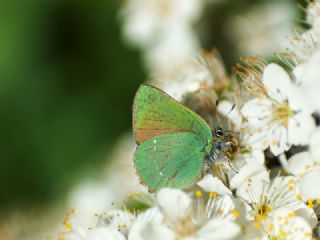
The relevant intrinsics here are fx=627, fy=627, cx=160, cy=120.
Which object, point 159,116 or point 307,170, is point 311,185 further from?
point 159,116

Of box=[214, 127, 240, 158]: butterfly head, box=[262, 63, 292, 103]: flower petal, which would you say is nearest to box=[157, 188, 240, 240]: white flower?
box=[214, 127, 240, 158]: butterfly head

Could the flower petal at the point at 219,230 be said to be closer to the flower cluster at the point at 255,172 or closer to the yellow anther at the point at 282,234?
the flower cluster at the point at 255,172

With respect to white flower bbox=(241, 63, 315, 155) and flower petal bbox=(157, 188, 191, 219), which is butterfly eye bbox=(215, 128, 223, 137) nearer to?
white flower bbox=(241, 63, 315, 155)

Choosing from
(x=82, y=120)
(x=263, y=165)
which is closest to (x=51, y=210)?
(x=82, y=120)

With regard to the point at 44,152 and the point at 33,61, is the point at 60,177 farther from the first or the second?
the point at 33,61

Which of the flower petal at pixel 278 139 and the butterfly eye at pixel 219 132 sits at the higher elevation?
the butterfly eye at pixel 219 132

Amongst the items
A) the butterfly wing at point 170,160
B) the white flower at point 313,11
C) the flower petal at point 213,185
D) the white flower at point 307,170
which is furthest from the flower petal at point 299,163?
the white flower at point 313,11

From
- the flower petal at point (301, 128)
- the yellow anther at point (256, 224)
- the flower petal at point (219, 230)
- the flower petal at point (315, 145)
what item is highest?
the flower petal at point (301, 128)

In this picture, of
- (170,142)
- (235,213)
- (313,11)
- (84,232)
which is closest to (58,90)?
(84,232)
